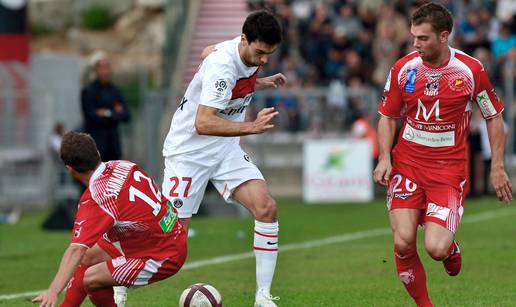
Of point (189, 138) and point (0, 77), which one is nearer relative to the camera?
point (189, 138)

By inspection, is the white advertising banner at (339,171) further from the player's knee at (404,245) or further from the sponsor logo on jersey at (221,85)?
the player's knee at (404,245)

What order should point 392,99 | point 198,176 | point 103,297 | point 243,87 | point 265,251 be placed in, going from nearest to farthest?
point 103,297
point 392,99
point 265,251
point 243,87
point 198,176

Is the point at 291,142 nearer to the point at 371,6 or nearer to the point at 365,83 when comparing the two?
the point at 365,83

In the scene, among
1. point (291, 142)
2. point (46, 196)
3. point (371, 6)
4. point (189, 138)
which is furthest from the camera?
point (371, 6)

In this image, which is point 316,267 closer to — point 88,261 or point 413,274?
point 413,274

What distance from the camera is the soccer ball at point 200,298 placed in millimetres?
9398

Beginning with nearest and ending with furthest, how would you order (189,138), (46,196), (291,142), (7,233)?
(189,138) < (7,233) < (46,196) < (291,142)

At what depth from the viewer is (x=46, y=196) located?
77.2 ft

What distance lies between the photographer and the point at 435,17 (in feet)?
30.7

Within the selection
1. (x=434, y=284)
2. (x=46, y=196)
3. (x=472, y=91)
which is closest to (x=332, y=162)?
(x=46, y=196)

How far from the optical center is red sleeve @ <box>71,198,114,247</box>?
27.4 ft

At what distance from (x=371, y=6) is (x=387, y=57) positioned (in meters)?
3.86

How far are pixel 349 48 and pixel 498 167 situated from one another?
19.0 metres

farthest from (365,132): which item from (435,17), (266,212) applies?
(435,17)
